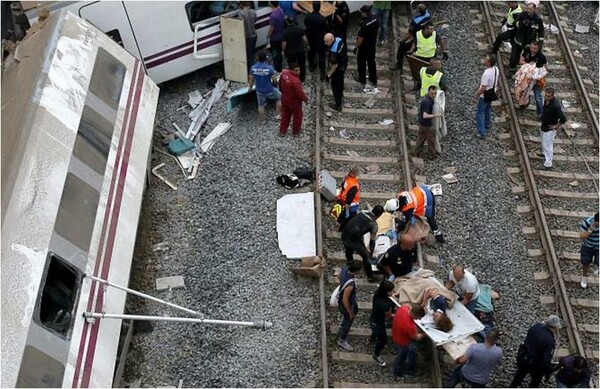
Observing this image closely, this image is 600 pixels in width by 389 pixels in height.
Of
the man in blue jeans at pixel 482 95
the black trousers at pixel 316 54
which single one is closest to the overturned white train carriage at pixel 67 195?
the black trousers at pixel 316 54

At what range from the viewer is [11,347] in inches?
308

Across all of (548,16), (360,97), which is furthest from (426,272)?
(548,16)

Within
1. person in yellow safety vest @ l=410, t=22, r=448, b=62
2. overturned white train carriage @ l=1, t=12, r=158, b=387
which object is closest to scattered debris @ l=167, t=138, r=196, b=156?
overturned white train carriage @ l=1, t=12, r=158, b=387

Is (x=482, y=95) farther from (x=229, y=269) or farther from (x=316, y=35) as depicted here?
(x=229, y=269)

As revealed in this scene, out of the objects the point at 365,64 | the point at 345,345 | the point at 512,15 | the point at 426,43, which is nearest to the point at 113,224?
the point at 345,345

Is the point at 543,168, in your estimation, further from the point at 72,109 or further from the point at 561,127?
the point at 72,109

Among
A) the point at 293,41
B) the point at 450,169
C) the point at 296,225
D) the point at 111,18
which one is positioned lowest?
the point at 296,225

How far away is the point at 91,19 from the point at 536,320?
8.94m

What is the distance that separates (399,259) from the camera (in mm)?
10125

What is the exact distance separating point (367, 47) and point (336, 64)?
0.94 m

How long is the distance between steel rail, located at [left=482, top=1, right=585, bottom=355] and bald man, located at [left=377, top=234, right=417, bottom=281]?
2.25 m

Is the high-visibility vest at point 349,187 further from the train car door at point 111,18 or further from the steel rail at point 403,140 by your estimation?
the train car door at point 111,18

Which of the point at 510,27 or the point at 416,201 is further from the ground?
the point at 510,27

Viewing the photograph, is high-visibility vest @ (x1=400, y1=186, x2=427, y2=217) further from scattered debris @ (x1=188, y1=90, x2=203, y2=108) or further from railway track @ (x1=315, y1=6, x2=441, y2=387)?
scattered debris @ (x1=188, y1=90, x2=203, y2=108)
